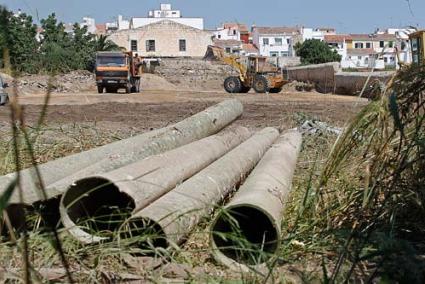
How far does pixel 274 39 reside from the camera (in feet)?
397

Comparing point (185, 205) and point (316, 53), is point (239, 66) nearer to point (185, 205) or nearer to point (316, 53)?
point (185, 205)

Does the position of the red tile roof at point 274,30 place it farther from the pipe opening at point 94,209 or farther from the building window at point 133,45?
the pipe opening at point 94,209

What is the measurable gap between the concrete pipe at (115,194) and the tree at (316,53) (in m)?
78.2

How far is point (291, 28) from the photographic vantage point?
125688mm

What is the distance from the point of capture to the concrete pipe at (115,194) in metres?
4.64

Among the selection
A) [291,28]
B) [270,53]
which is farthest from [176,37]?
[291,28]

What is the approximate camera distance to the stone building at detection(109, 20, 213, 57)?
8188cm

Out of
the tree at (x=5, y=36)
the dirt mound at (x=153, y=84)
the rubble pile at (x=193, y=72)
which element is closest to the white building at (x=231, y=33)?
the rubble pile at (x=193, y=72)

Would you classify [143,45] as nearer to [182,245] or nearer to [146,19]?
[146,19]

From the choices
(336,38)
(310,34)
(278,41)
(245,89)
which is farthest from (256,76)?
(310,34)

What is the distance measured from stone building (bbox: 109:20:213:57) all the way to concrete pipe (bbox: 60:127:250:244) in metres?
76.7

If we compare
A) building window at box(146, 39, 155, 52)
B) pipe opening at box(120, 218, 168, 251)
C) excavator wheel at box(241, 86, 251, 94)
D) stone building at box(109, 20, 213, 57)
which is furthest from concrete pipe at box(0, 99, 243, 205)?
building window at box(146, 39, 155, 52)

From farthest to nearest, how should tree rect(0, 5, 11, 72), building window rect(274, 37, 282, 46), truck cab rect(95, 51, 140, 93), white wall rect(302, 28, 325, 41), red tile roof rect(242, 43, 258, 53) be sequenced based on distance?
white wall rect(302, 28, 325, 41), building window rect(274, 37, 282, 46), red tile roof rect(242, 43, 258, 53), truck cab rect(95, 51, 140, 93), tree rect(0, 5, 11, 72)

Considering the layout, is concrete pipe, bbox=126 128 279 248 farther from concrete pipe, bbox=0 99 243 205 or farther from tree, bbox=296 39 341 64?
tree, bbox=296 39 341 64
